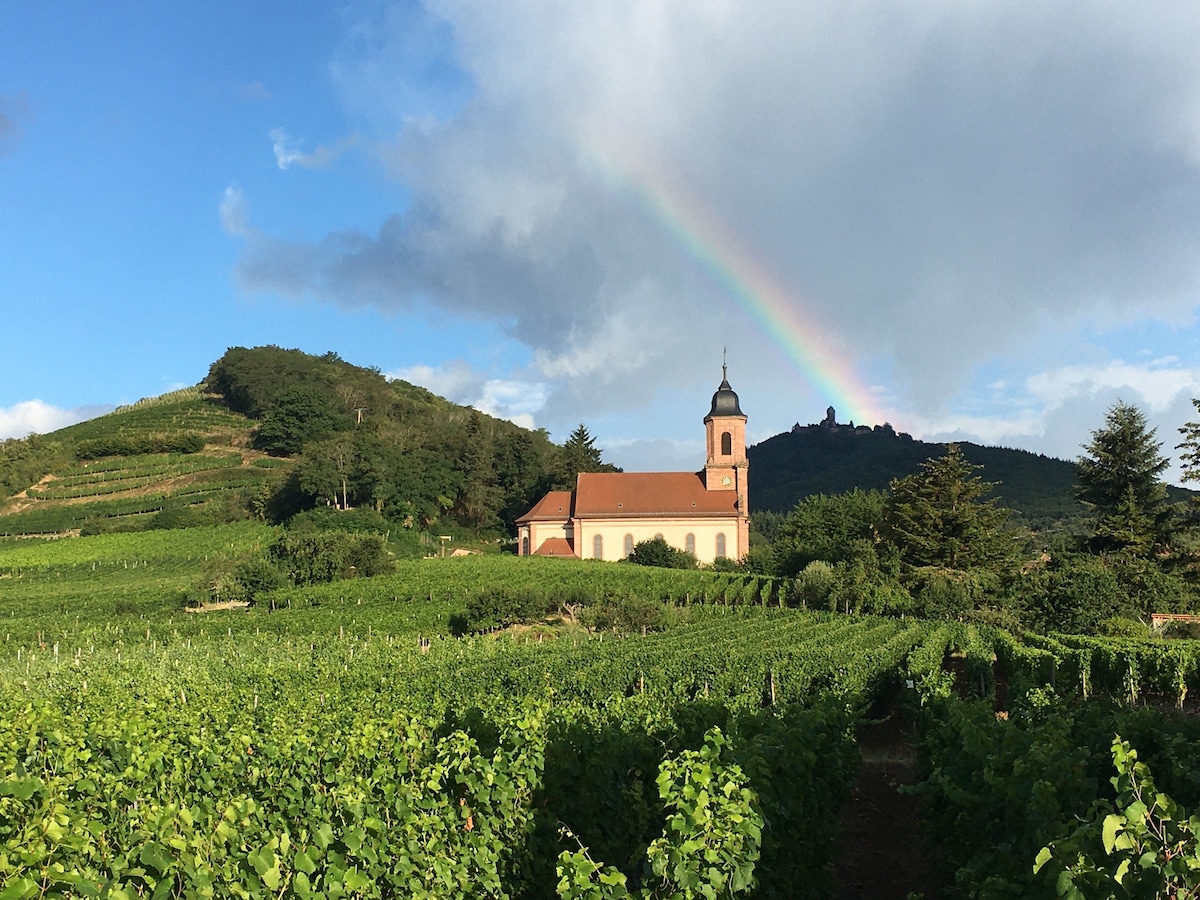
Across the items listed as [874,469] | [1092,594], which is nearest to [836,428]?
[874,469]

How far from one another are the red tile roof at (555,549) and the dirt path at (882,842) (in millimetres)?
42620

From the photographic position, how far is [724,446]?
200 ft

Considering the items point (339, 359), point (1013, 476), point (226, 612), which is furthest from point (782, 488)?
point (226, 612)

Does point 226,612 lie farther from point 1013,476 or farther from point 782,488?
point 782,488

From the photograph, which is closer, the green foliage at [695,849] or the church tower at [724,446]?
the green foliage at [695,849]

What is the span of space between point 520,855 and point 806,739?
10.1 ft

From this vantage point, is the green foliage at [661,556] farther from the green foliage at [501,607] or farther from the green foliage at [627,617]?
the green foliage at [501,607]

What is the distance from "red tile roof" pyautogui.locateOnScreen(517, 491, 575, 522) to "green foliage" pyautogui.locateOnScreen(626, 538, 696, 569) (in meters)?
6.22

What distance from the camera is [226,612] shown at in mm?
32938

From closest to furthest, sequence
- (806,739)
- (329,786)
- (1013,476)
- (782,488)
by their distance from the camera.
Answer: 1. (329,786)
2. (806,739)
3. (1013,476)
4. (782,488)

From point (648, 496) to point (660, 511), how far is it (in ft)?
5.53

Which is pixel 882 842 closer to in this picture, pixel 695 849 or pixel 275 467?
pixel 695 849

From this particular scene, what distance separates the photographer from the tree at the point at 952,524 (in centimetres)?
Answer: 4306

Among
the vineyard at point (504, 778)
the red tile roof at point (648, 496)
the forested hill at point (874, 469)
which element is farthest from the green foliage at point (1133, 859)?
the forested hill at point (874, 469)
